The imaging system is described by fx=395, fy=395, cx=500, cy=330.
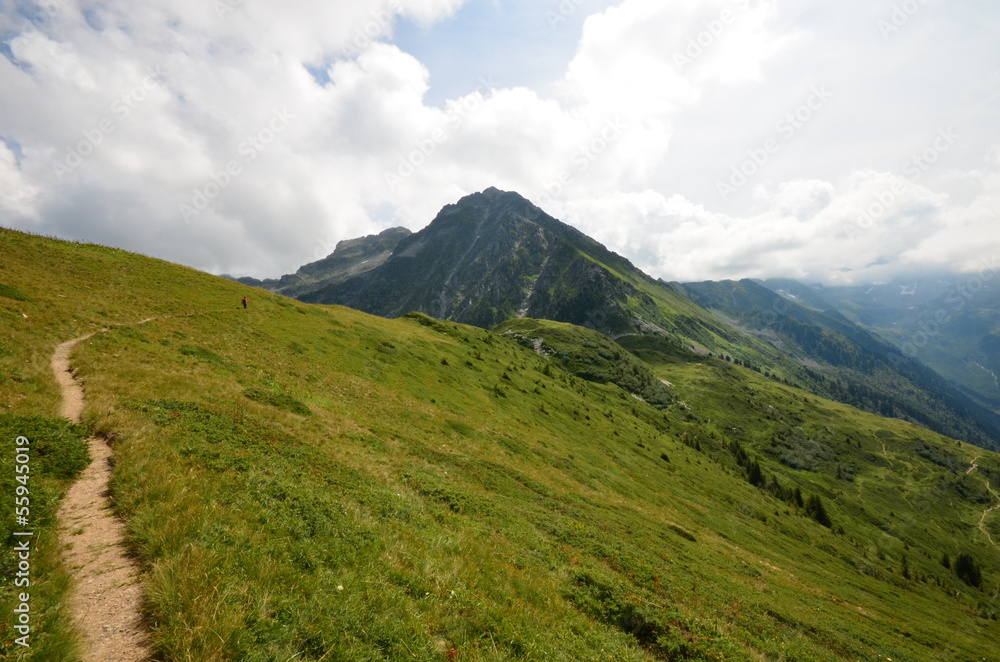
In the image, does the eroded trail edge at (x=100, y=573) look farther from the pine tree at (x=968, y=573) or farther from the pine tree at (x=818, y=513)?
the pine tree at (x=968, y=573)

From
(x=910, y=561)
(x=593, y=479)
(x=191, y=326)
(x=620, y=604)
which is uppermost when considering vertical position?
(x=191, y=326)

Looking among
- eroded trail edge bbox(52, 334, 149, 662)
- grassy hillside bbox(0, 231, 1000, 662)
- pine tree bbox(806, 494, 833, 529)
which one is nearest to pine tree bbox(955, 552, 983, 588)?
pine tree bbox(806, 494, 833, 529)

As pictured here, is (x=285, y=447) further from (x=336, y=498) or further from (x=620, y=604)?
(x=620, y=604)

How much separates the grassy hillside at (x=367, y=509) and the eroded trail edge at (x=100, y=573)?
343mm

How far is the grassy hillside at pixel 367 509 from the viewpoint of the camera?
8558 millimetres

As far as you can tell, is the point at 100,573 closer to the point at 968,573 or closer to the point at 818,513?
the point at 818,513

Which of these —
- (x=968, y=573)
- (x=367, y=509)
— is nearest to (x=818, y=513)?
(x=968, y=573)

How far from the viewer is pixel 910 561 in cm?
11838

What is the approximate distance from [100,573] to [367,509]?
24.4 ft

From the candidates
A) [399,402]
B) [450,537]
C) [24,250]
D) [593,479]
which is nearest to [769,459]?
[593,479]

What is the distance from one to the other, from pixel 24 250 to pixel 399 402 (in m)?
41.2

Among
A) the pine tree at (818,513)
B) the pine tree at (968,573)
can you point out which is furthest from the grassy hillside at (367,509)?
the pine tree at (968,573)

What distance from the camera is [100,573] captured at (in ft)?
26.1

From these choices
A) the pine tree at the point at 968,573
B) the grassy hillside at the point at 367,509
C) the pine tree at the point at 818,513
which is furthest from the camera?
Result: the pine tree at the point at 968,573
